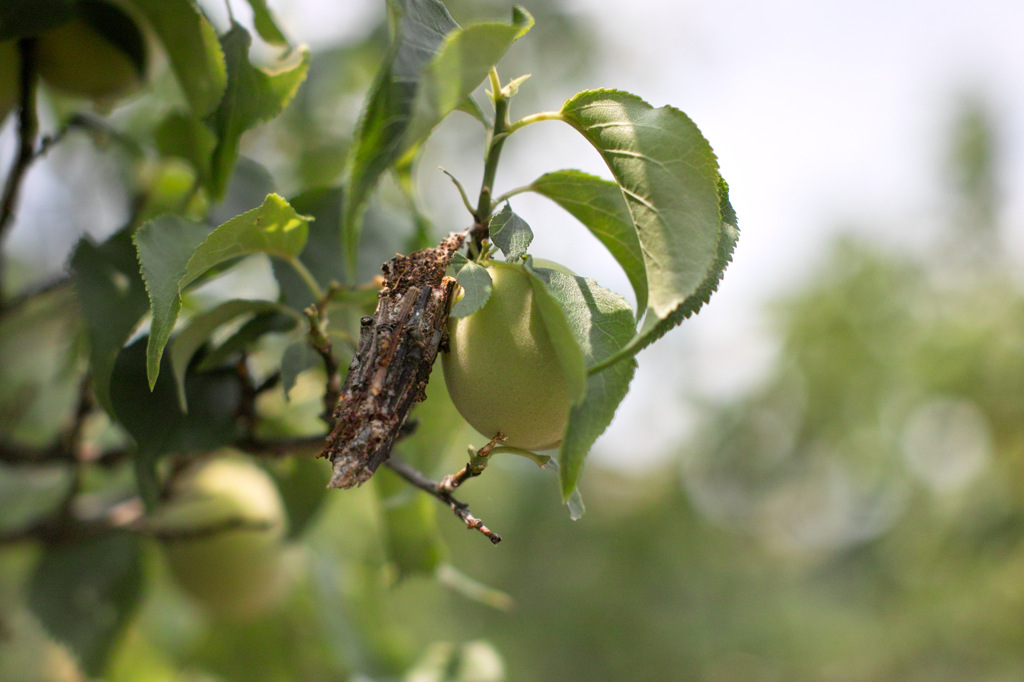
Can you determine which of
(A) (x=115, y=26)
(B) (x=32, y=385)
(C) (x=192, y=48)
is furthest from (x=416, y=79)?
(B) (x=32, y=385)

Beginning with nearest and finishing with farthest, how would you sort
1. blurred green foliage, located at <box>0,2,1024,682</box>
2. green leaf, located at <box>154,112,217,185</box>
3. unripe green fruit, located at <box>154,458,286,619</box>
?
green leaf, located at <box>154,112,217,185</box>, unripe green fruit, located at <box>154,458,286,619</box>, blurred green foliage, located at <box>0,2,1024,682</box>

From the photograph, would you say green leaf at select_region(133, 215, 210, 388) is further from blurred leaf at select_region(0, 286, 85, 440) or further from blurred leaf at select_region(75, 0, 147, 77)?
blurred leaf at select_region(0, 286, 85, 440)

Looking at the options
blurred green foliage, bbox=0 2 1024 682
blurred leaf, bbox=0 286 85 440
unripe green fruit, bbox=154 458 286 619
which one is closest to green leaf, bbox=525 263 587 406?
unripe green fruit, bbox=154 458 286 619

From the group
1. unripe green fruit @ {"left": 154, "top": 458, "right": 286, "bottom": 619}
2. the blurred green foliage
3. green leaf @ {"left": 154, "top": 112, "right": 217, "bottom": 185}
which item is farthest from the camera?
the blurred green foliage

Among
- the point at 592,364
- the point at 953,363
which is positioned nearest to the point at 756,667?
the point at 953,363

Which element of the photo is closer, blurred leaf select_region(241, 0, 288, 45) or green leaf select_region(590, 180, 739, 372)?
green leaf select_region(590, 180, 739, 372)

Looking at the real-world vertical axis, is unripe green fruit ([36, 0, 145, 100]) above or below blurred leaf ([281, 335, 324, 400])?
above

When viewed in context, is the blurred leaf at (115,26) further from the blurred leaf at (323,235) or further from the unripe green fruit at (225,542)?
the unripe green fruit at (225,542)
